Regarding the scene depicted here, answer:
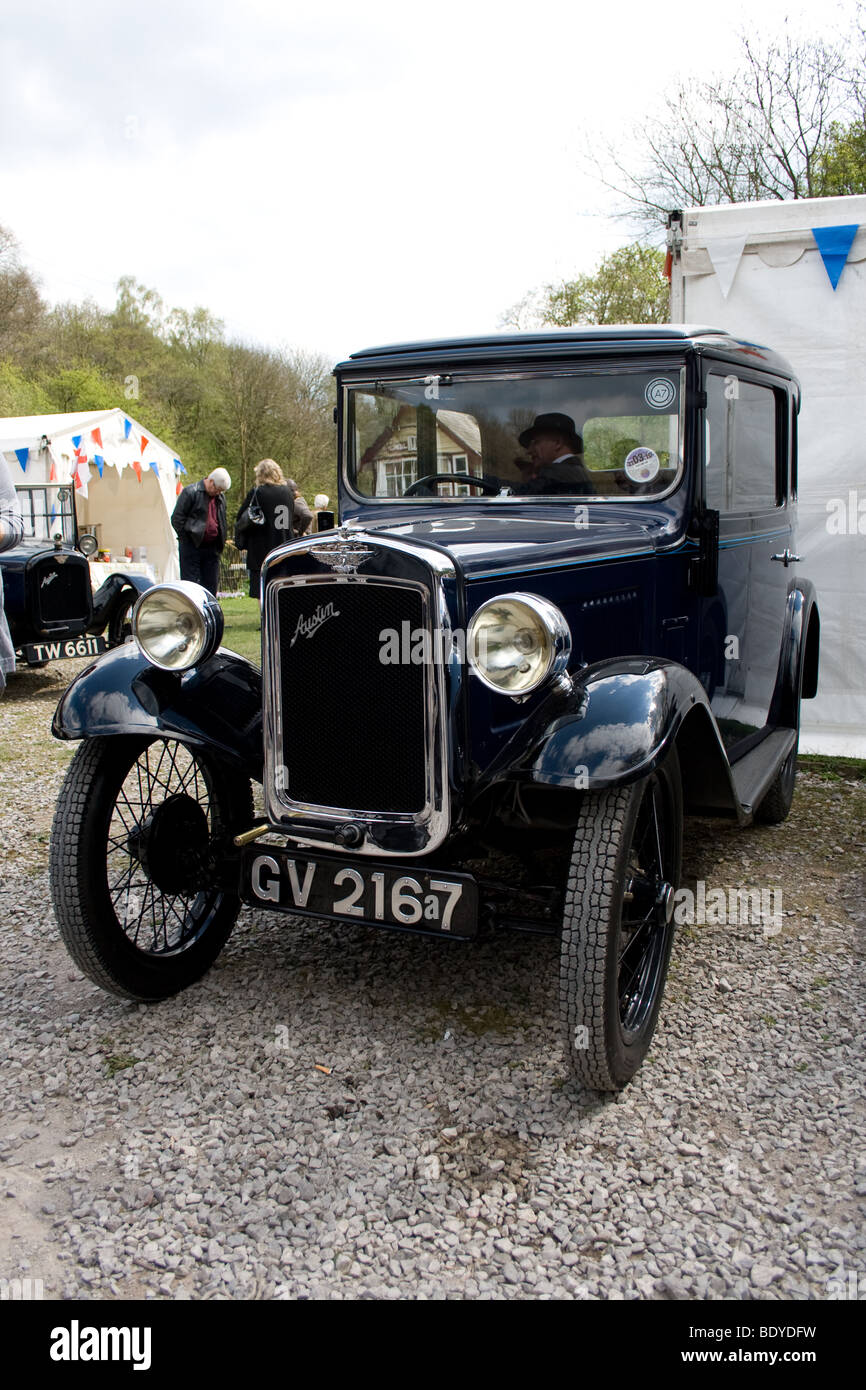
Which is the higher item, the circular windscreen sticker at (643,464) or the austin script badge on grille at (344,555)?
the circular windscreen sticker at (643,464)

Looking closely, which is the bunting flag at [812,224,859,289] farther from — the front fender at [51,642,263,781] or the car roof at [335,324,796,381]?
the front fender at [51,642,263,781]

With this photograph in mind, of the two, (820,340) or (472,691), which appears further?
(820,340)

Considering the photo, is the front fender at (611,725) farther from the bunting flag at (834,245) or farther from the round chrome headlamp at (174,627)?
the bunting flag at (834,245)

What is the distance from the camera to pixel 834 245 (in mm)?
5090

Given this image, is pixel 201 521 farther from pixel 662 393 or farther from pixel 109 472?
pixel 662 393

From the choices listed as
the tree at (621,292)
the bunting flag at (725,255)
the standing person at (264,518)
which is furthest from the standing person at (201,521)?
the tree at (621,292)

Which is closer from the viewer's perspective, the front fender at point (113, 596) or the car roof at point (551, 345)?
the car roof at point (551, 345)

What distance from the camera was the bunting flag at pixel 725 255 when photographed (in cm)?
521

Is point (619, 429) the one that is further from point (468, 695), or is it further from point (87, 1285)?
point (87, 1285)

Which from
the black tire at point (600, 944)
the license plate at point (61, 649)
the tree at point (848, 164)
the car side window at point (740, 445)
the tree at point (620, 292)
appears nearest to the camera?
the black tire at point (600, 944)

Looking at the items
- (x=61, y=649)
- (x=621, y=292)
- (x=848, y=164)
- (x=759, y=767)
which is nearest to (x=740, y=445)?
(x=759, y=767)

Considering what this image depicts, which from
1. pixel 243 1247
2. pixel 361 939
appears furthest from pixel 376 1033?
pixel 243 1247

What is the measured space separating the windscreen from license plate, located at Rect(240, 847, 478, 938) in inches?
56.2

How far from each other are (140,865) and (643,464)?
197cm
